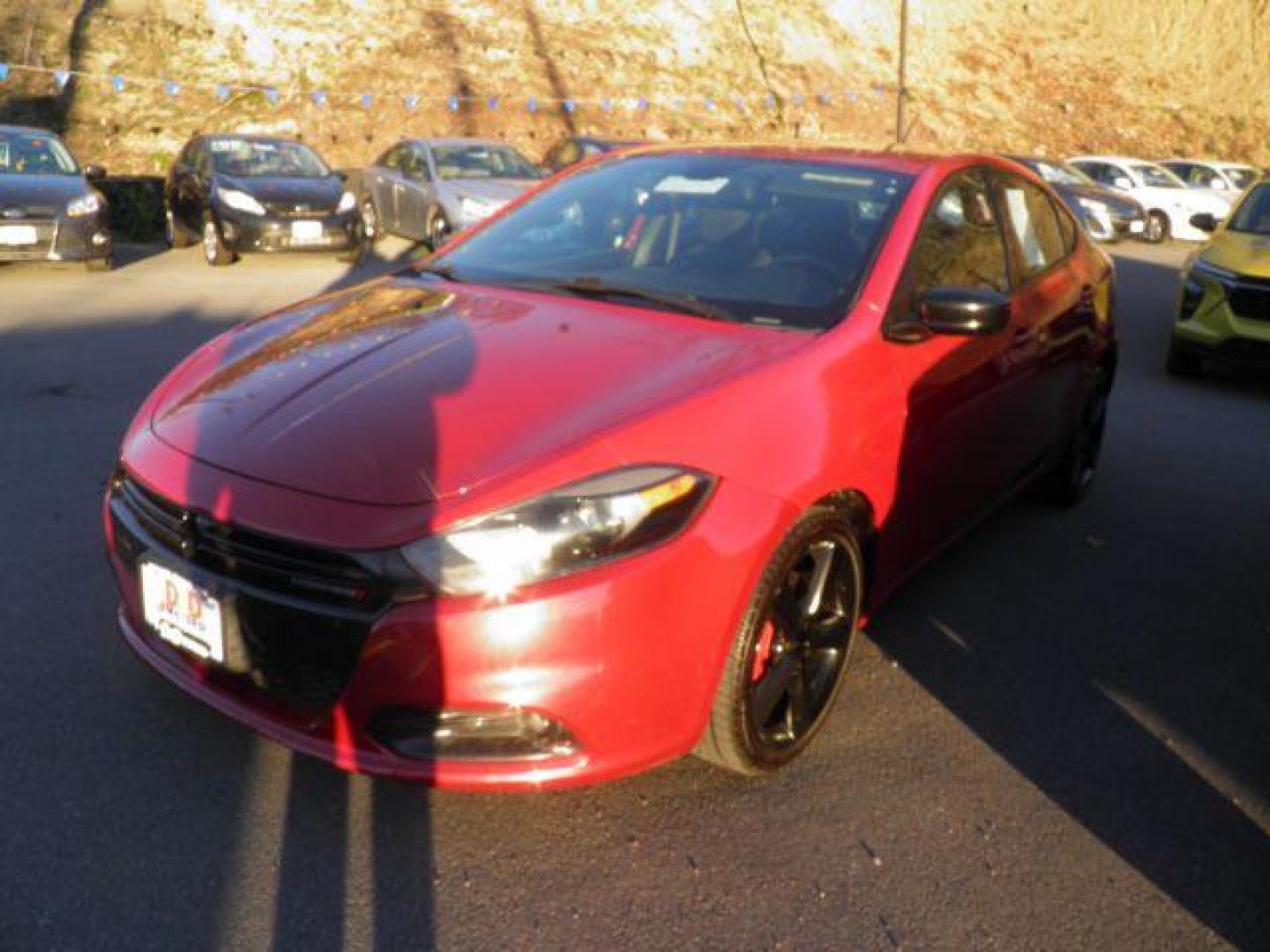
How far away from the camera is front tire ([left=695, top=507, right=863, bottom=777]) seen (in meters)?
2.84

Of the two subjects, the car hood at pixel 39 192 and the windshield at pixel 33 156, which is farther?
the windshield at pixel 33 156

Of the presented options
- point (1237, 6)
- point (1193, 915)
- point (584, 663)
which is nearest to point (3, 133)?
point (584, 663)

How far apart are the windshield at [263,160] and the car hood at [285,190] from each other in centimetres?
21

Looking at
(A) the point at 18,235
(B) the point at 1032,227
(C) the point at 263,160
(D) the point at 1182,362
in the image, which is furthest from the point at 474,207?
(B) the point at 1032,227

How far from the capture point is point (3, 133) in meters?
12.3

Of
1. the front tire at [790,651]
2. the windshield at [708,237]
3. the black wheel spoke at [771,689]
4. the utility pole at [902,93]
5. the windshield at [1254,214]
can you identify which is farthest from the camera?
the utility pole at [902,93]

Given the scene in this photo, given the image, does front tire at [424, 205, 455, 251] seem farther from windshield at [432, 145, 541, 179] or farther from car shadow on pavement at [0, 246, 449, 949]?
car shadow on pavement at [0, 246, 449, 949]

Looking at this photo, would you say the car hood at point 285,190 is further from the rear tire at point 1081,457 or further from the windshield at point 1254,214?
the rear tire at point 1081,457

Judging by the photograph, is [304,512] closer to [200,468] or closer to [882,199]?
[200,468]

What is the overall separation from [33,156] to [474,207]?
4.62 m

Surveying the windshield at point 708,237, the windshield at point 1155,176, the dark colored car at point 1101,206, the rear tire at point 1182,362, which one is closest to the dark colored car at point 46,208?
the windshield at point 708,237

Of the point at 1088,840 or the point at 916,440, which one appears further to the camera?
the point at 916,440

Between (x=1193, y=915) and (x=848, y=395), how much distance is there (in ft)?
4.81

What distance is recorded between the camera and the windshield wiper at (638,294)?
11.3 feet
